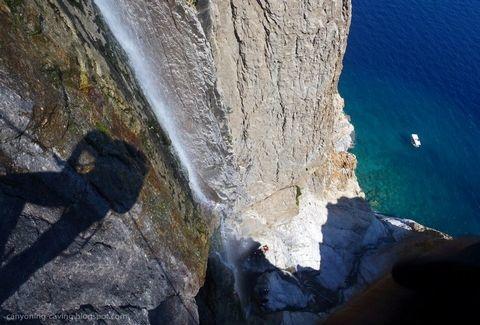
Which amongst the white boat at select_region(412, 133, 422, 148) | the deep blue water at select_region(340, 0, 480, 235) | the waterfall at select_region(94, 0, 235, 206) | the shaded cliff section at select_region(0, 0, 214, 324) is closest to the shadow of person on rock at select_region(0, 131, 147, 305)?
the shaded cliff section at select_region(0, 0, 214, 324)

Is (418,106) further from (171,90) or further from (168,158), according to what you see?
(168,158)

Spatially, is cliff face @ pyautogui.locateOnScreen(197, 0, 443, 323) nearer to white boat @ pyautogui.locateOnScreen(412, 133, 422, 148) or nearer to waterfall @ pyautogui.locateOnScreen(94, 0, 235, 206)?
waterfall @ pyautogui.locateOnScreen(94, 0, 235, 206)

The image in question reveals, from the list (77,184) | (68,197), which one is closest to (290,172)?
(77,184)

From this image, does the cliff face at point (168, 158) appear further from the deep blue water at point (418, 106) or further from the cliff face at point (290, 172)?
the deep blue water at point (418, 106)

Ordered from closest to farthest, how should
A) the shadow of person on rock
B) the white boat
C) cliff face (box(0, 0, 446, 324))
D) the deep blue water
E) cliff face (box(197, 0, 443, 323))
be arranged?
the shadow of person on rock, cliff face (box(0, 0, 446, 324)), cliff face (box(197, 0, 443, 323)), the deep blue water, the white boat

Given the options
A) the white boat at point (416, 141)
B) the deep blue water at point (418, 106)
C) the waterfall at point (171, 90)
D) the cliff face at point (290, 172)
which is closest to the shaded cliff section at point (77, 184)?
the waterfall at point (171, 90)
